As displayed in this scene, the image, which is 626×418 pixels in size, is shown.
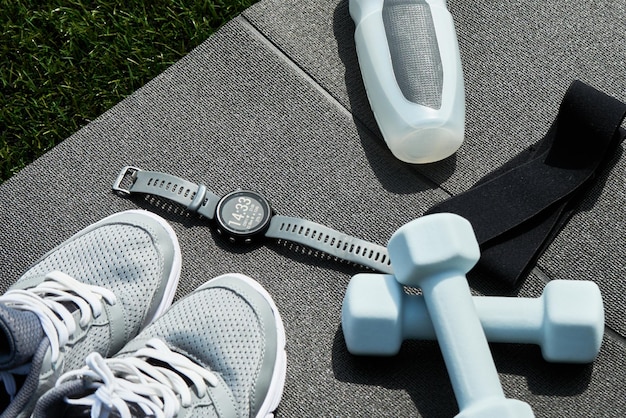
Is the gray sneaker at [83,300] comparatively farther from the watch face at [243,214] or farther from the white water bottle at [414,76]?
the white water bottle at [414,76]

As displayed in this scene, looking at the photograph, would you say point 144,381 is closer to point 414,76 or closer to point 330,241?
point 330,241

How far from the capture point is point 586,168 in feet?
4.42

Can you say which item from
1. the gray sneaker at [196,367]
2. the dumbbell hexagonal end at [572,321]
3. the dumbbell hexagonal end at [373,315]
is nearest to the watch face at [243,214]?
the gray sneaker at [196,367]

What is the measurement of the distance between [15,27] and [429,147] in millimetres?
962

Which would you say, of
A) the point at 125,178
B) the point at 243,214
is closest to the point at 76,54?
the point at 125,178

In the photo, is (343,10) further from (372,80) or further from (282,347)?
(282,347)

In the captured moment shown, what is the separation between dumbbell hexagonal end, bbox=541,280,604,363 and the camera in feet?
3.76

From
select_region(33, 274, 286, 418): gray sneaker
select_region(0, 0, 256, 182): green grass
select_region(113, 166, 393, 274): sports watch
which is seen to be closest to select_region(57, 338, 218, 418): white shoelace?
select_region(33, 274, 286, 418): gray sneaker

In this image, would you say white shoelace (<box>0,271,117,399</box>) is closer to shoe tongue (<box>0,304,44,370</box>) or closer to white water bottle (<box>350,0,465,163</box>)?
shoe tongue (<box>0,304,44,370</box>)

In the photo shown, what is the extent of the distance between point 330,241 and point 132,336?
365 mm

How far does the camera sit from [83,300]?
1.21 metres

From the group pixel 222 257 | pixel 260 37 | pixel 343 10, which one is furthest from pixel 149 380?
pixel 343 10

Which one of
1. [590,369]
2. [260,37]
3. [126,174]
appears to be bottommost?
[590,369]

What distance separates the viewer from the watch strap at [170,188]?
1.39m
